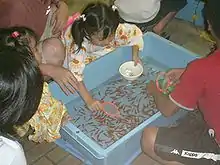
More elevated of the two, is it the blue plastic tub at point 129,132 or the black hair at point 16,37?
the black hair at point 16,37

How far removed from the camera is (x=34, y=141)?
172 cm

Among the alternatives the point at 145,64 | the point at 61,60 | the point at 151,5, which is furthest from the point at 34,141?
the point at 151,5

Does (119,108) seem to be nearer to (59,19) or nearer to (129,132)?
(129,132)

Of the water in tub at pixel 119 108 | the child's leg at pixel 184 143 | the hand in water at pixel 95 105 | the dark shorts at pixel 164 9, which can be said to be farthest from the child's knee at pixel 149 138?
the dark shorts at pixel 164 9

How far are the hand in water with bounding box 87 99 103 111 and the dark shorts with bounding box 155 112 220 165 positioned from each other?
0.35 metres

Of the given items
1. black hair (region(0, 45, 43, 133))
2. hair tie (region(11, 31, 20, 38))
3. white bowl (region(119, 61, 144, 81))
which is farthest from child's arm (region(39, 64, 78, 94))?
black hair (region(0, 45, 43, 133))

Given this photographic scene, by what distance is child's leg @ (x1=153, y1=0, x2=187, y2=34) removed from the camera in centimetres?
219

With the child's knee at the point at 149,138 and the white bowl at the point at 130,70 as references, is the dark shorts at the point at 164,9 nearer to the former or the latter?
the white bowl at the point at 130,70

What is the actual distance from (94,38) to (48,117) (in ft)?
1.21

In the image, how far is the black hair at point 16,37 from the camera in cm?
133

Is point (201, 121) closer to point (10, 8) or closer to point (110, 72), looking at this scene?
point (110, 72)

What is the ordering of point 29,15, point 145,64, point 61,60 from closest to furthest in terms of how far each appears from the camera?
point 29,15 < point 61,60 < point 145,64

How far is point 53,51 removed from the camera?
5.70 feet

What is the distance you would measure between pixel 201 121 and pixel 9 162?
71 centimetres
